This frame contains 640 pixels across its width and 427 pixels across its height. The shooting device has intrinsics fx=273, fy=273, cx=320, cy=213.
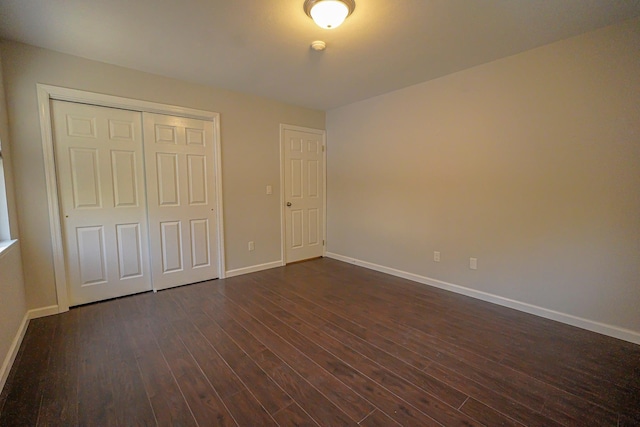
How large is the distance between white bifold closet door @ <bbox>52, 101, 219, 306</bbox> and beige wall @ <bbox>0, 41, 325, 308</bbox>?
17cm

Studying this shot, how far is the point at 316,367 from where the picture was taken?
1.84 metres

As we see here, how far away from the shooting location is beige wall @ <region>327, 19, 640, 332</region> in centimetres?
214

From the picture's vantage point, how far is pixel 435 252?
10.8ft

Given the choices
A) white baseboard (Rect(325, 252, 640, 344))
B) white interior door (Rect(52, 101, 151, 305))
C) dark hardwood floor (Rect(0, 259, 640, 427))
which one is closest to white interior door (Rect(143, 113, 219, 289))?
white interior door (Rect(52, 101, 151, 305))

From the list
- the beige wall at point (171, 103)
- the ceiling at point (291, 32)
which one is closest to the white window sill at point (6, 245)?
the beige wall at point (171, 103)

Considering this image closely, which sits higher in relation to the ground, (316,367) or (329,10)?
(329,10)

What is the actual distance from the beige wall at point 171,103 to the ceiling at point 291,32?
0.16 meters

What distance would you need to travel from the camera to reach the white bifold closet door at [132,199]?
267 cm

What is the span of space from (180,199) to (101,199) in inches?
29.1

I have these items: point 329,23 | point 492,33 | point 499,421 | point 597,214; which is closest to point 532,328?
point 597,214

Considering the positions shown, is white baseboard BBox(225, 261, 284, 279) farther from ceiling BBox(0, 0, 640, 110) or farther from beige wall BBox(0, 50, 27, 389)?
ceiling BBox(0, 0, 640, 110)

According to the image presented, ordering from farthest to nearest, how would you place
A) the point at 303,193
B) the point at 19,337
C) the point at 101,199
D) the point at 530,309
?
the point at 303,193, the point at 101,199, the point at 530,309, the point at 19,337

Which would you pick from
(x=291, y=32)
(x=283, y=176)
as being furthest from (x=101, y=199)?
(x=291, y=32)

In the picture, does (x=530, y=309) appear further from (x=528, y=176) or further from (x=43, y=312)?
(x=43, y=312)
